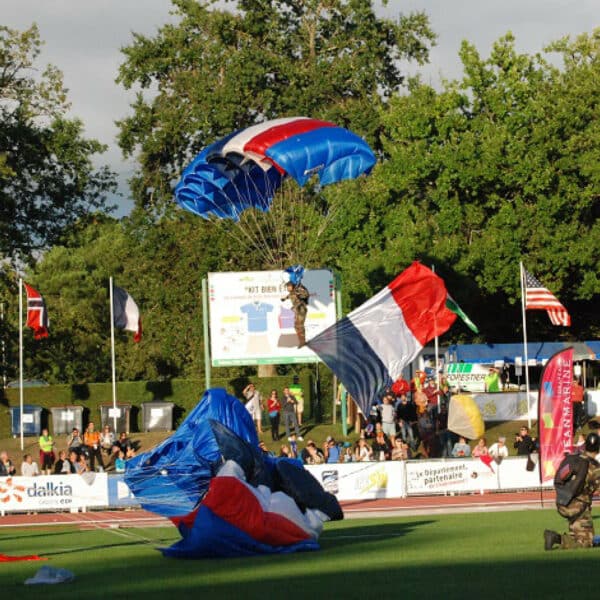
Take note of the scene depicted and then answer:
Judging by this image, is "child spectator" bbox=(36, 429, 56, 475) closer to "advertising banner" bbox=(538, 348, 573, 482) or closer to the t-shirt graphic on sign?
the t-shirt graphic on sign

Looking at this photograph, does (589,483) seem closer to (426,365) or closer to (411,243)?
(426,365)

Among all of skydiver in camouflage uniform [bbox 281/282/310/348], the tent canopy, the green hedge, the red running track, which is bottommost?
the red running track

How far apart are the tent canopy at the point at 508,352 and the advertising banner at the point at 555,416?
21.6 meters

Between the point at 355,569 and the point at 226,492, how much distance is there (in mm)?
2189

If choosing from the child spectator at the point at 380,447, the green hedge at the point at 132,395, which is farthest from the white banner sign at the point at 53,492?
the green hedge at the point at 132,395

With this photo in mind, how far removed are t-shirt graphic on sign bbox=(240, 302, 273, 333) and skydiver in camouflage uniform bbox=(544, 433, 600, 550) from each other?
76.6ft

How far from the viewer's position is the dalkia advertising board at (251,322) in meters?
37.6

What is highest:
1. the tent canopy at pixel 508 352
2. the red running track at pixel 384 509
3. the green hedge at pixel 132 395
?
the tent canopy at pixel 508 352

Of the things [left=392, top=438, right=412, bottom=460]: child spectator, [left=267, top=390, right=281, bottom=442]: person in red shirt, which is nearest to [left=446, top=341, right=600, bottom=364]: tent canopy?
[left=267, top=390, right=281, bottom=442]: person in red shirt

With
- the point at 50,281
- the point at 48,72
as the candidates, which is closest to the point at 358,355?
the point at 48,72

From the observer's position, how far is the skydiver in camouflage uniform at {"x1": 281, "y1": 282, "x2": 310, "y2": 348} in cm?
3309

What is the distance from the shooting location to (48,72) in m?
49.7

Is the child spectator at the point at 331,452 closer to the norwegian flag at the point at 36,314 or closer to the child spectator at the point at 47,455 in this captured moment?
the child spectator at the point at 47,455

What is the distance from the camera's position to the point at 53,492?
28.5 meters
